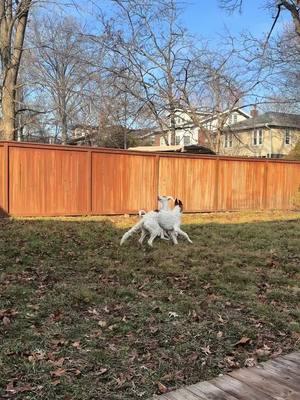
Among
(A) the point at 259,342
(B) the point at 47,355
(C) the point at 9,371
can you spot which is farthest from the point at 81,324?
(A) the point at 259,342

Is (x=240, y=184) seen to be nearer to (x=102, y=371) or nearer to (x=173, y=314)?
(x=173, y=314)

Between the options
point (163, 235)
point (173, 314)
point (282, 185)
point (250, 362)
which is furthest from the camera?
point (282, 185)

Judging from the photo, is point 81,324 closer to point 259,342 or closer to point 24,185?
point 259,342

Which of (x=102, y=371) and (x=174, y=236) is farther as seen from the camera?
(x=174, y=236)

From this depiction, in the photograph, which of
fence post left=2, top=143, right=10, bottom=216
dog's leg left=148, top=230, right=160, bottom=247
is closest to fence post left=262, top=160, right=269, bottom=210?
dog's leg left=148, top=230, right=160, bottom=247

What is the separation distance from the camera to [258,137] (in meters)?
37.4

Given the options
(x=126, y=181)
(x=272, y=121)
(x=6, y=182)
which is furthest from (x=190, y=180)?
(x=272, y=121)

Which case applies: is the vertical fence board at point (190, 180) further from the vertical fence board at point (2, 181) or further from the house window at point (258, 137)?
the house window at point (258, 137)

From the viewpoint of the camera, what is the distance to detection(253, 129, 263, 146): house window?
122 ft

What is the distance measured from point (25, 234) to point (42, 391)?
5423mm

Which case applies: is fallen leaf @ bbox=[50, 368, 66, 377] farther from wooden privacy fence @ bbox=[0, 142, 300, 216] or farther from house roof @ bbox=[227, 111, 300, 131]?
house roof @ bbox=[227, 111, 300, 131]

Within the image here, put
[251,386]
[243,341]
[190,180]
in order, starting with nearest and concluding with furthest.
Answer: [251,386] → [243,341] → [190,180]

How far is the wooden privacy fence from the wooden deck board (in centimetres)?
824

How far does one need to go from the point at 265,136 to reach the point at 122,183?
1079 inches
